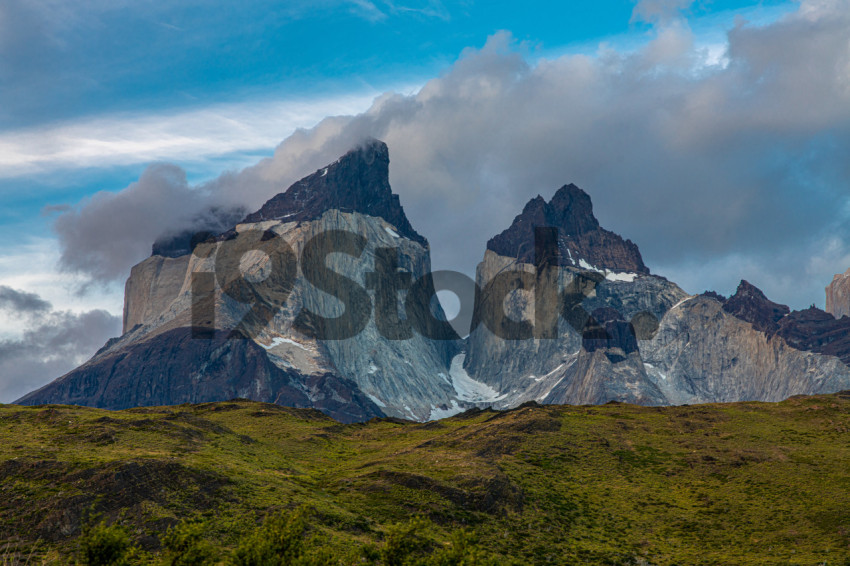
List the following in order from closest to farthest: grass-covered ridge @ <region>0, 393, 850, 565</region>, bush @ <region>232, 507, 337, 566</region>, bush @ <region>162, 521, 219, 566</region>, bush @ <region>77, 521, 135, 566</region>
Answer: bush @ <region>77, 521, 135, 566</region> → bush @ <region>162, 521, 219, 566</region> → bush @ <region>232, 507, 337, 566</region> → grass-covered ridge @ <region>0, 393, 850, 565</region>

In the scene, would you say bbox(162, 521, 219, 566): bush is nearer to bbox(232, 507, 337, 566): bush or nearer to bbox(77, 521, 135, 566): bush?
bbox(232, 507, 337, 566): bush

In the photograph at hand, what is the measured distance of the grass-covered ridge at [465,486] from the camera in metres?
94.4

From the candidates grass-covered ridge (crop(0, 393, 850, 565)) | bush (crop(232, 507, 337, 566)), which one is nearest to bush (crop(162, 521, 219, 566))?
grass-covered ridge (crop(0, 393, 850, 565))

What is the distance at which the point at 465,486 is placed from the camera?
11738cm

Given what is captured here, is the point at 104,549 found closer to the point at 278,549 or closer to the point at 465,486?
the point at 278,549

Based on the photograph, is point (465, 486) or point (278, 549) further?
point (465, 486)

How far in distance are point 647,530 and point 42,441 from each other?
85403 millimetres

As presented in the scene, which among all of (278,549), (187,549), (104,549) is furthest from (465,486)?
(104,549)

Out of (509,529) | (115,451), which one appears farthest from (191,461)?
(509,529)

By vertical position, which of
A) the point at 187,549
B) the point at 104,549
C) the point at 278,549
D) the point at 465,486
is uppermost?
the point at 465,486

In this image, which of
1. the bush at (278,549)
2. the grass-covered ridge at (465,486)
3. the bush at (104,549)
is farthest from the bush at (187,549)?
the bush at (104,549)

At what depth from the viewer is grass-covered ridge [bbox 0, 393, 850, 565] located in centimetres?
9444

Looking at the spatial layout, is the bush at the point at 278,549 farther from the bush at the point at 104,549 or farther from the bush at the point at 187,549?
the bush at the point at 104,549

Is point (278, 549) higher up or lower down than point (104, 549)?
lower down
